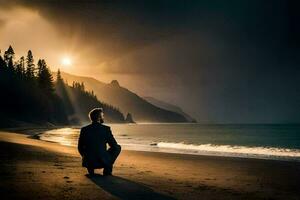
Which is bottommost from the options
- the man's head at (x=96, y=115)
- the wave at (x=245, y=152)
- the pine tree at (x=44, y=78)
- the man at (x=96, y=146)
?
the wave at (x=245, y=152)

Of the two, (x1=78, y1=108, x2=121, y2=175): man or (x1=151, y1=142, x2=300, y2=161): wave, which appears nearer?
(x1=78, y1=108, x2=121, y2=175): man

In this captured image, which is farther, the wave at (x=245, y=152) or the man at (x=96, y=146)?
the wave at (x=245, y=152)

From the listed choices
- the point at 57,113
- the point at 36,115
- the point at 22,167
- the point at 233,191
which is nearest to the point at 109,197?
the point at 233,191

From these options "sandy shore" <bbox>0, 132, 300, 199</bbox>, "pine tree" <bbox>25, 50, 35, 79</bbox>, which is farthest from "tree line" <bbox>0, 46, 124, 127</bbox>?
"sandy shore" <bbox>0, 132, 300, 199</bbox>

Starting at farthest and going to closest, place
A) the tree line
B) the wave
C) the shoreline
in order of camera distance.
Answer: the tree line → the wave → the shoreline

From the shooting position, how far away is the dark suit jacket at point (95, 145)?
11.9 m

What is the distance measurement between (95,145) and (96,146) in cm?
5

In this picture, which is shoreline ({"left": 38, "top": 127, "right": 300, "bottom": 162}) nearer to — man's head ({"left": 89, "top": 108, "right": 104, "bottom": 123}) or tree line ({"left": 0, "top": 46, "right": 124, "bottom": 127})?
man's head ({"left": 89, "top": 108, "right": 104, "bottom": 123})

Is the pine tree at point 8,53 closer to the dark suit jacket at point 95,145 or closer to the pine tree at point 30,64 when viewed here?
the pine tree at point 30,64

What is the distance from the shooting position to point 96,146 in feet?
39.0

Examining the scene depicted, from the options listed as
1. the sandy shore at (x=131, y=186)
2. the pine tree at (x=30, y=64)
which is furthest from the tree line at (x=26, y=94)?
the sandy shore at (x=131, y=186)

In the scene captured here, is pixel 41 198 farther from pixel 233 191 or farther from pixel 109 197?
pixel 233 191

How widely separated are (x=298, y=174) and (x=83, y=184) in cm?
916

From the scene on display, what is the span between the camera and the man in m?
11.9
